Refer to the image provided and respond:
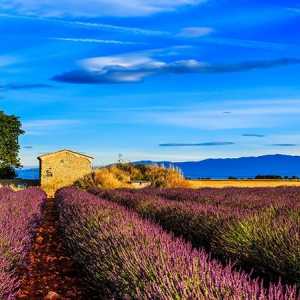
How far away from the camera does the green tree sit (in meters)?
54.6

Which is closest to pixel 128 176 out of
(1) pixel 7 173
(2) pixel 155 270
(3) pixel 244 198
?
(3) pixel 244 198

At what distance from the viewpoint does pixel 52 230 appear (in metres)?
14.8

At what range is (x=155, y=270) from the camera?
13.8 feet

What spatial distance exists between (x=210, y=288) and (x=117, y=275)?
68.8 inches

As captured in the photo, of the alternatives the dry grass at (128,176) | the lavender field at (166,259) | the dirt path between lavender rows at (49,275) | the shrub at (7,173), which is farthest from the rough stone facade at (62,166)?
the lavender field at (166,259)

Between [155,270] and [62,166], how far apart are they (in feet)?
141

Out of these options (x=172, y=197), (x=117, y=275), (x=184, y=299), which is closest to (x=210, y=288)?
(x=184, y=299)

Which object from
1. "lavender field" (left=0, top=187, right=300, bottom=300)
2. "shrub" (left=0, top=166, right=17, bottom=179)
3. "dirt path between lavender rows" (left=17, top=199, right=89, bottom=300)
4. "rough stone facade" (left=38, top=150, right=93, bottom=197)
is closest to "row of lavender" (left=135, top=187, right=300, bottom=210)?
"lavender field" (left=0, top=187, right=300, bottom=300)

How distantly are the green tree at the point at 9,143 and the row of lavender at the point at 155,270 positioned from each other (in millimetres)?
47867

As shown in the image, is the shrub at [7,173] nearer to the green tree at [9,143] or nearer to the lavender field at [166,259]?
the green tree at [9,143]

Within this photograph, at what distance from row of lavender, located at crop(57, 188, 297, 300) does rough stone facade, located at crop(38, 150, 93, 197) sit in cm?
3886

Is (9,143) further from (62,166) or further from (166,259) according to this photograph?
(166,259)

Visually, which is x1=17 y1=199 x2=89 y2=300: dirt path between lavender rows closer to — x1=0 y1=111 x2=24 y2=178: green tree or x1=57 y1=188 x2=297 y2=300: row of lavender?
x1=57 y1=188 x2=297 y2=300: row of lavender

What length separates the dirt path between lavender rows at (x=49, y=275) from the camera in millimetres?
7086
